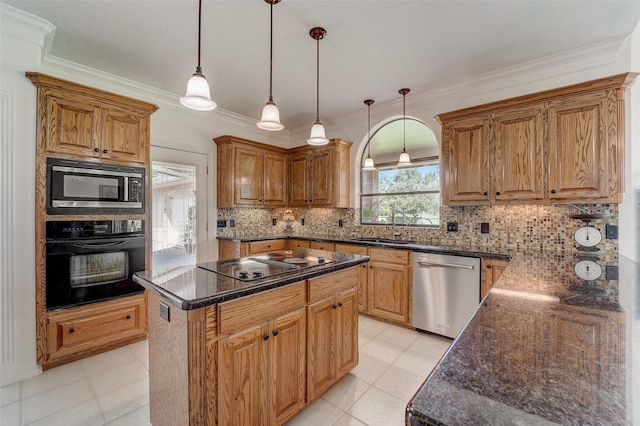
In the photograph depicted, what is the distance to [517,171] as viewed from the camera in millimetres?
2842

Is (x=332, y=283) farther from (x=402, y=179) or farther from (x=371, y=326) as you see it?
(x=402, y=179)

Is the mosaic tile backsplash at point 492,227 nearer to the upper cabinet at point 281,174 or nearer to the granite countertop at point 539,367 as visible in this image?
the upper cabinet at point 281,174

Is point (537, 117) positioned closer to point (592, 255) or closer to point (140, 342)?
point (592, 255)

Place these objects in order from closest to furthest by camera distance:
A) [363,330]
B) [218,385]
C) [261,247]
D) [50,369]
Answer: [218,385]
[50,369]
[363,330]
[261,247]

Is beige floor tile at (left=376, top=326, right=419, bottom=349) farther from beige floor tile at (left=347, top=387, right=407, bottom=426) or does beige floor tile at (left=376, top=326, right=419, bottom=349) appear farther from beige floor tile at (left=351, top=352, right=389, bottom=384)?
beige floor tile at (left=347, top=387, right=407, bottom=426)

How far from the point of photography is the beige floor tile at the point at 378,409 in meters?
1.89

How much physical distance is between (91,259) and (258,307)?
84.8 inches

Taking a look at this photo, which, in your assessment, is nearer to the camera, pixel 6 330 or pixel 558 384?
pixel 558 384

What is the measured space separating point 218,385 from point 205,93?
163 centimetres

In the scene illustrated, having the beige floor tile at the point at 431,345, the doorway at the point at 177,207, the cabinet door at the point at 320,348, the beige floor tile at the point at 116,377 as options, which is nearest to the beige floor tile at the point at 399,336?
the beige floor tile at the point at 431,345

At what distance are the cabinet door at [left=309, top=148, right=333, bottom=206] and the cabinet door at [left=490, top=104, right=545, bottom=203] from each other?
2214 mm

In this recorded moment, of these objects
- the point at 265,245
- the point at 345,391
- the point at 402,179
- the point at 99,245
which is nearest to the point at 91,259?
the point at 99,245

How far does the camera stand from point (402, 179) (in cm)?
418

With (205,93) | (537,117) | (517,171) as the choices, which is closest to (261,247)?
(205,93)
